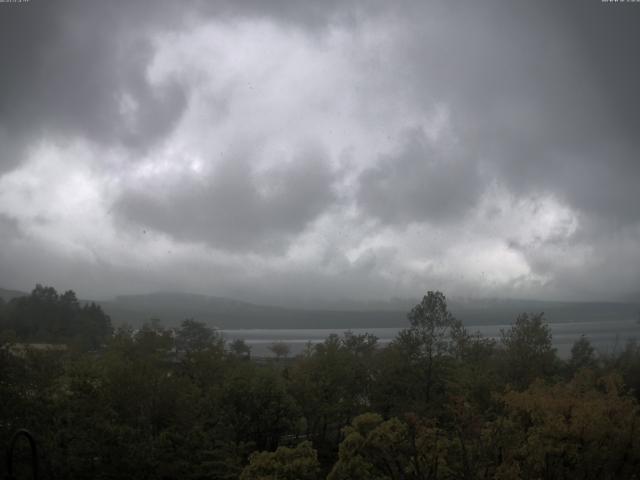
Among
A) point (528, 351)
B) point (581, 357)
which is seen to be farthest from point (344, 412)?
point (581, 357)

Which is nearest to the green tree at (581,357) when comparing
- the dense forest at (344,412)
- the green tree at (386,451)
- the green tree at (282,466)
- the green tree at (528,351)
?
the dense forest at (344,412)

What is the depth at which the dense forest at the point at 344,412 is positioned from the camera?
19.0m

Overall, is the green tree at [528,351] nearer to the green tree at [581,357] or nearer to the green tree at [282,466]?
the green tree at [581,357]

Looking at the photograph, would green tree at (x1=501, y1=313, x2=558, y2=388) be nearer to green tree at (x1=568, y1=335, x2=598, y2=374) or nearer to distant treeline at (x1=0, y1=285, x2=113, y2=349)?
green tree at (x1=568, y1=335, x2=598, y2=374)

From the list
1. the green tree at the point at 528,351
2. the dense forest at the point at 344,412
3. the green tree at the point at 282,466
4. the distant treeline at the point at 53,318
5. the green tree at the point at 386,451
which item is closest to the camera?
the green tree at the point at 386,451

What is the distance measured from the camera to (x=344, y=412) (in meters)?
38.2

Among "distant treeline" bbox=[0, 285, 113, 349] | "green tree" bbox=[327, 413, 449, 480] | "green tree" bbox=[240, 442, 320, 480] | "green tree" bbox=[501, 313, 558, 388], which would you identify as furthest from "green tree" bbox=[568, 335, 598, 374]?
"distant treeline" bbox=[0, 285, 113, 349]

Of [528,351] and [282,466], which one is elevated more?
[528,351]

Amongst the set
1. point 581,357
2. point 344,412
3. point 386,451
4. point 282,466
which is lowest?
point 344,412

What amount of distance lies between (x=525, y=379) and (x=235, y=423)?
929 inches

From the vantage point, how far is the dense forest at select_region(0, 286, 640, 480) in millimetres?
19047

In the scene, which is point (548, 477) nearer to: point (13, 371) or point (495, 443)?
point (495, 443)

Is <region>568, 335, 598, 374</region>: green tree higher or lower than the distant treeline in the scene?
lower

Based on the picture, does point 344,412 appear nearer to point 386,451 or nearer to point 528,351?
point 528,351
